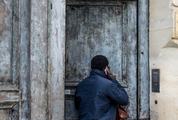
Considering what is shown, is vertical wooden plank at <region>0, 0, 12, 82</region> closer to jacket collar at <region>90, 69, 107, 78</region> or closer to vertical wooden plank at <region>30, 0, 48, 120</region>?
vertical wooden plank at <region>30, 0, 48, 120</region>

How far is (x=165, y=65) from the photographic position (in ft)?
16.1

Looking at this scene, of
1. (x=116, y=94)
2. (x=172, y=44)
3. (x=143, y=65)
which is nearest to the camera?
(x=116, y=94)

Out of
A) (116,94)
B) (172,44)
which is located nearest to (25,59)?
(116,94)

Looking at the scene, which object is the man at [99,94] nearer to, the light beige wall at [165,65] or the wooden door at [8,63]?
the light beige wall at [165,65]

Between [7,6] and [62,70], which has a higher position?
[7,6]

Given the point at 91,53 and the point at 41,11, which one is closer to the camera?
the point at 41,11

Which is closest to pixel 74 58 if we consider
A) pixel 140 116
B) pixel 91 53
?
pixel 91 53

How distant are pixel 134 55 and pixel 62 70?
853 mm

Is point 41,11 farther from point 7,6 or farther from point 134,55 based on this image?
point 134,55

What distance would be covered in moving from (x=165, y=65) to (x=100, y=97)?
805 millimetres

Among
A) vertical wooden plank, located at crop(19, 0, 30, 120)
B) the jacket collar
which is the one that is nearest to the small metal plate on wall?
the jacket collar

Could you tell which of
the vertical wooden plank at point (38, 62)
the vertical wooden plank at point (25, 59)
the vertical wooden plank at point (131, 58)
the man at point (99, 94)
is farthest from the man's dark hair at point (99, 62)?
the vertical wooden plank at point (25, 59)

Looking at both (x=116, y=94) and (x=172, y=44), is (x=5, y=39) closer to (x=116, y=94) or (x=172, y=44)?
(x=116, y=94)

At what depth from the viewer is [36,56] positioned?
4.45 meters
